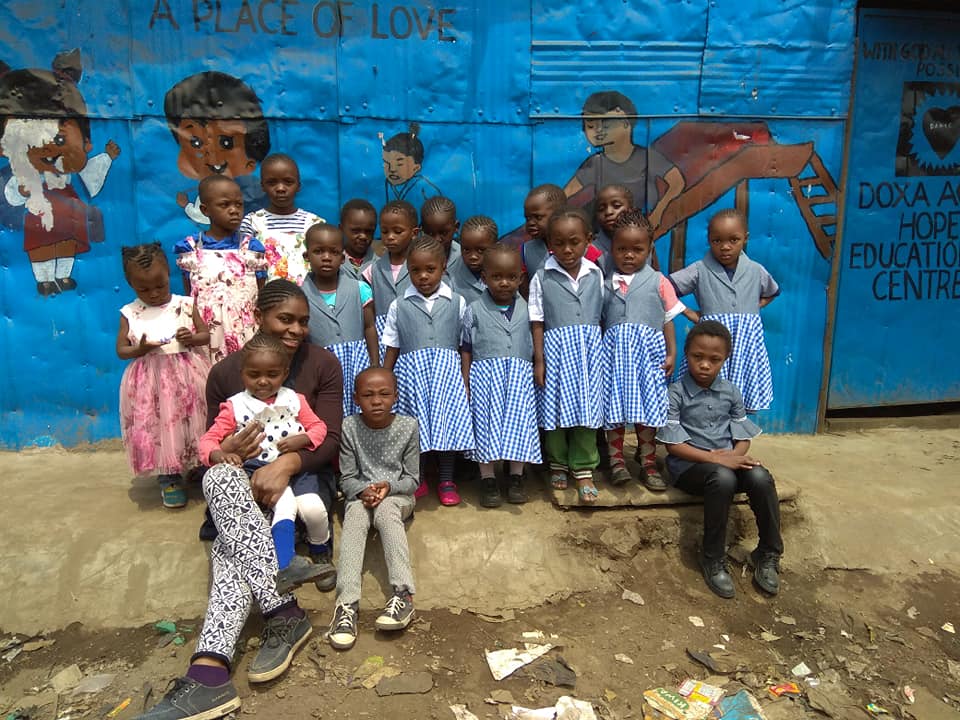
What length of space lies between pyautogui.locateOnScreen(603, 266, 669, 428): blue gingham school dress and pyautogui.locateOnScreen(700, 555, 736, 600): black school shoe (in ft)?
2.27

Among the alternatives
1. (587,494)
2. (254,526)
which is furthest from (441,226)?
(254,526)

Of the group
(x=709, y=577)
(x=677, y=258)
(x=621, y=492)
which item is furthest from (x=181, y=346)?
(x=677, y=258)

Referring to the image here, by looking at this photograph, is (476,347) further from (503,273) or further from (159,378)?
(159,378)

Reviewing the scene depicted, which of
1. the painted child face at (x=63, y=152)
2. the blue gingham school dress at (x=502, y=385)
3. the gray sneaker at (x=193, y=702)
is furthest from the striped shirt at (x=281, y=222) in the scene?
the gray sneaker at (x=193, y=702)

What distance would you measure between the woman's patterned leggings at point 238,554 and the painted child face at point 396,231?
1.41 metres

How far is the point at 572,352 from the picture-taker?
3.32 metres

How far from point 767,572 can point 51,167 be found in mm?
4430

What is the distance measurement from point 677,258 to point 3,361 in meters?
4.24

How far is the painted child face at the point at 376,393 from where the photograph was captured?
116 inches

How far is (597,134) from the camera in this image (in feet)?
13.9

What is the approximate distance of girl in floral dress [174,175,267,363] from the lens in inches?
129

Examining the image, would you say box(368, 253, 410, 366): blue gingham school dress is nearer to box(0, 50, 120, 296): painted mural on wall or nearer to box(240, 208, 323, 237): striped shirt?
box(240, 208, 323, 237): striped shirt

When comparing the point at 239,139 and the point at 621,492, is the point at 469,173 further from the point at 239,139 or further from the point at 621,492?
the point at 621,492

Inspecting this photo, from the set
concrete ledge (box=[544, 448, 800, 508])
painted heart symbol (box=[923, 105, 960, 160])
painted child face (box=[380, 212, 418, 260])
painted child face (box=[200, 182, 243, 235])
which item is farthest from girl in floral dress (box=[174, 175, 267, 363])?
painted heart symbol (box=[923, 105, 960, 160])
